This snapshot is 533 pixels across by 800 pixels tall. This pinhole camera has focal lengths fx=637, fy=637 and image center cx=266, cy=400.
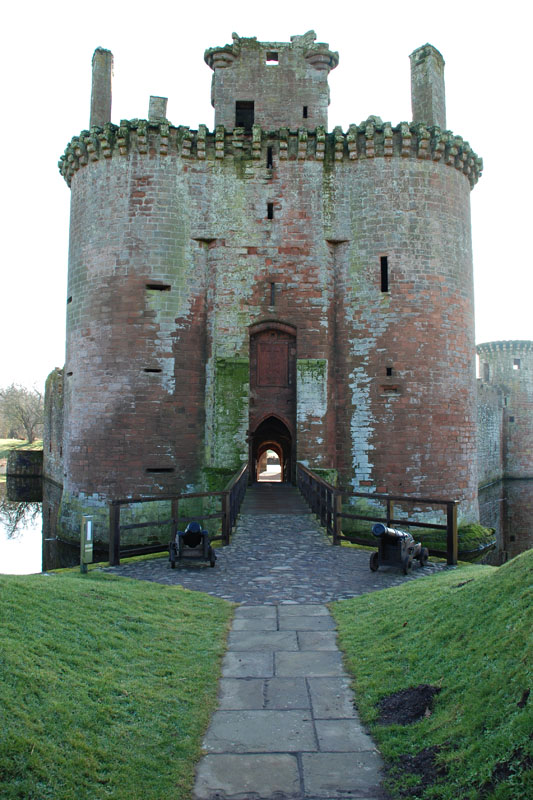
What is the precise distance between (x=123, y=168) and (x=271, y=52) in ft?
21.3

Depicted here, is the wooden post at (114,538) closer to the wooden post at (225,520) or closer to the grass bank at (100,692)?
the wooden post at (225,520)

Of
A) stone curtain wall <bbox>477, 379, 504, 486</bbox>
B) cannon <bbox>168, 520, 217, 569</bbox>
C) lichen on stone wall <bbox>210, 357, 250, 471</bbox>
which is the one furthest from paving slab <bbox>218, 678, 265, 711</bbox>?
stone curtain wall <bbox>477, 379, 504, 486</bbox>

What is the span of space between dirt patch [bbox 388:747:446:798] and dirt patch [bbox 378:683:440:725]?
1.27ft

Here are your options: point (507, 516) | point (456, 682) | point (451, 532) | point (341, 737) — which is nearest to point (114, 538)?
point (451, 532)

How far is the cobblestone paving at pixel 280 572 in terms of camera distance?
760 centimetres

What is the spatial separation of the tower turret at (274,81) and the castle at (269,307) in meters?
2.35

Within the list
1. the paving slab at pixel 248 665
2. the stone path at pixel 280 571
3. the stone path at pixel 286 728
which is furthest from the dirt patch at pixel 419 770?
the stone path at pixel 280 571

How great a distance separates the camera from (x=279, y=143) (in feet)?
56.5

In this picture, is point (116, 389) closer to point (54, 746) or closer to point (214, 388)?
point (214, 388)

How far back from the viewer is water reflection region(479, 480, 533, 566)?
21.3m

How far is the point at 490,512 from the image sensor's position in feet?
88.9

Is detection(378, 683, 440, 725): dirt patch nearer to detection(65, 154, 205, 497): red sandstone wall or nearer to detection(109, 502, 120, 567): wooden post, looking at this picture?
detection(109, 502, 120, 567): wooden post

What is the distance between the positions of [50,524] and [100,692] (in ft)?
65.5

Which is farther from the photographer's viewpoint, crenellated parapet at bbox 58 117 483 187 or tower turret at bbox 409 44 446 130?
tower turret at bbox 409 44 446 130
